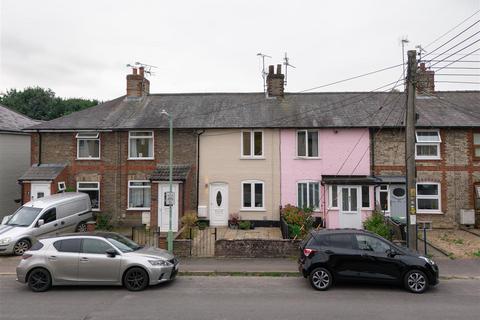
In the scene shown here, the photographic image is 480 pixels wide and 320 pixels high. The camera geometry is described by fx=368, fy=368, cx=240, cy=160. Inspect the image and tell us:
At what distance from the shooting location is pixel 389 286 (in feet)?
34.1

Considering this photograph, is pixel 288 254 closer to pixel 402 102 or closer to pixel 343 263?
pixel 343 263

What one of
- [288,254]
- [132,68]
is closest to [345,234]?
[288,254]

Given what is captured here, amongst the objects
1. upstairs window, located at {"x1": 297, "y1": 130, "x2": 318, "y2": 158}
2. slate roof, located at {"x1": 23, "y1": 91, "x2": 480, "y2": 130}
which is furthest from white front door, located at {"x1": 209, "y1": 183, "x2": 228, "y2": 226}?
upstairs window, located at {"x1": 297, "y1": 130, "x2": 318, "y2": 158}

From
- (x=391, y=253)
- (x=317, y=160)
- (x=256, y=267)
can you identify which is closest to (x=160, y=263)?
(x=256, y=267)

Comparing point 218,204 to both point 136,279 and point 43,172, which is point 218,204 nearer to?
point 43,172

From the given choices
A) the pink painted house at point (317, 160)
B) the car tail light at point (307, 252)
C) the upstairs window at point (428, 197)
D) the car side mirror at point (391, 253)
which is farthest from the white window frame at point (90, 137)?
the upstairs window at point (428, 197)

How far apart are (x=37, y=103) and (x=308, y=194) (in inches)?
1533

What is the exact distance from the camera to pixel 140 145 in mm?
20641

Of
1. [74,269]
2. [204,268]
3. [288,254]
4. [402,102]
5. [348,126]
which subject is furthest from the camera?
[402,102]

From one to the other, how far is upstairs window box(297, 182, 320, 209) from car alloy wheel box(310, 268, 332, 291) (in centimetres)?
964

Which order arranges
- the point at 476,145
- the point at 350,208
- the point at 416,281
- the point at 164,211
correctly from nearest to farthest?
the point at 416,281
the point at 350,208
the point at 164,211
the point at 476,145

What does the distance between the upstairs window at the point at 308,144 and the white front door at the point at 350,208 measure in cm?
265

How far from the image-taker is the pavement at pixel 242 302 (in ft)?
26.4

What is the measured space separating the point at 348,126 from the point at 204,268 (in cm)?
1141
